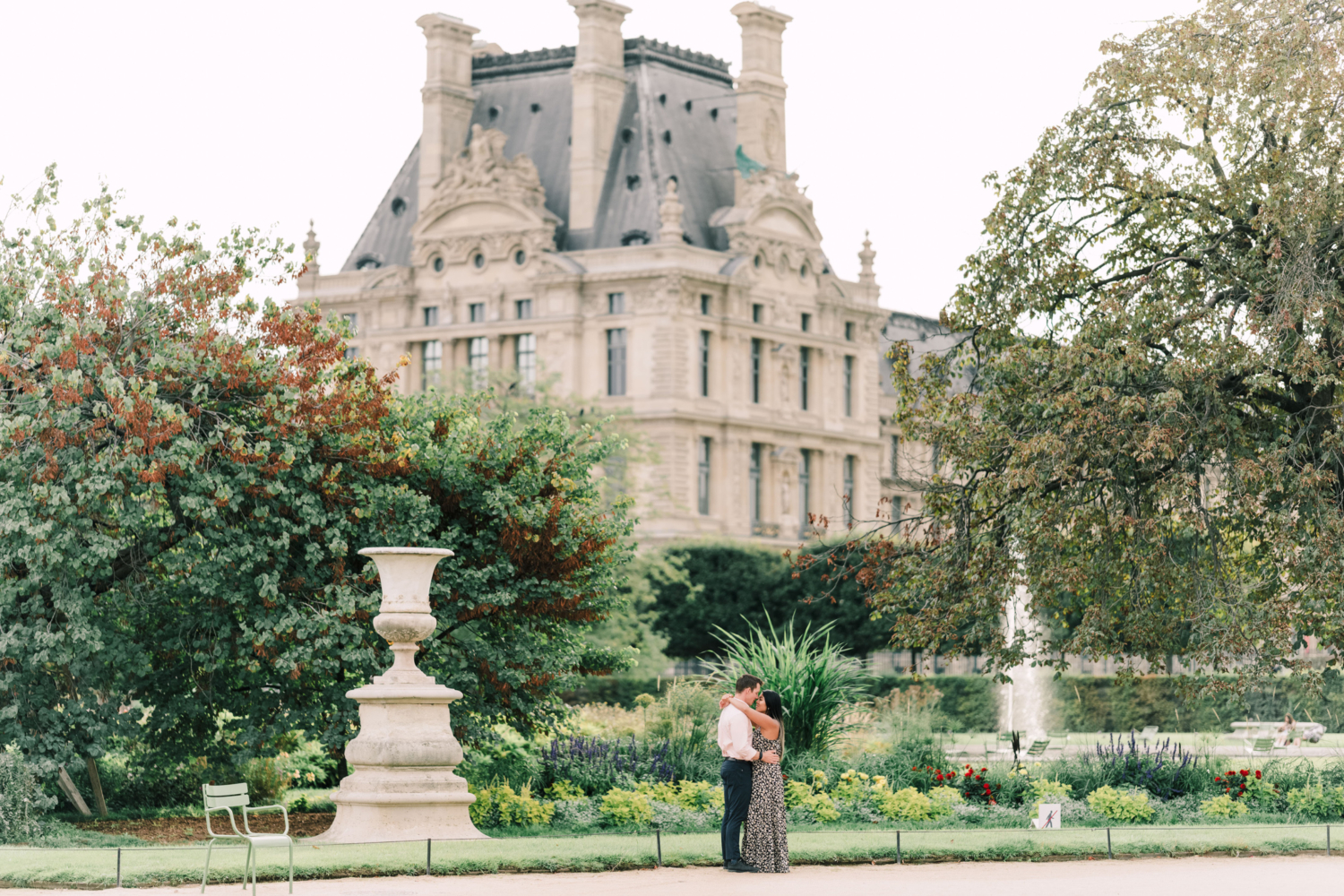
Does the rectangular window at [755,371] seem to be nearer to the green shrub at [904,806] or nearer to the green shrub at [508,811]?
the green shrub at [904,806]

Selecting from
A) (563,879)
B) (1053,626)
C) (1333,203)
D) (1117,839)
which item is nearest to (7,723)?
(563,879)

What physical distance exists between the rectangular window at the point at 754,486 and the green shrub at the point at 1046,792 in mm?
58056

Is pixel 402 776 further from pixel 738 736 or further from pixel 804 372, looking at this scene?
pixel 804 372

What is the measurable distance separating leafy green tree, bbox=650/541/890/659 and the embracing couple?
142ft

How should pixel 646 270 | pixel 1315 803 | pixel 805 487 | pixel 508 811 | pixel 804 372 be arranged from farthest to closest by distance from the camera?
pixel 804 372, pixel 805 487, pixel 646 270, pixel 1315 803, pixel 508 811

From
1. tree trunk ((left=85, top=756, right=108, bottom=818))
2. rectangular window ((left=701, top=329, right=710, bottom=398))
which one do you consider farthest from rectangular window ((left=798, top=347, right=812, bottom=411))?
tree trunk ((left=85, top=756, right=108, bottom=818))

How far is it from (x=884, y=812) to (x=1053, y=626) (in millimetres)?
38585

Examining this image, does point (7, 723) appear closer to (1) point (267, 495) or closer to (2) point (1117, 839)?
(1) point (267, 495)

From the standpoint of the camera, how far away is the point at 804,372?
8444cm

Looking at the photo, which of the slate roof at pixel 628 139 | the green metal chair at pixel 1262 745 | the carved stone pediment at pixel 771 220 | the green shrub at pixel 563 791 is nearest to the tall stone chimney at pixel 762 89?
the carved stone pediment at pixel 771 220

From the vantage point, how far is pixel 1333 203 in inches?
842

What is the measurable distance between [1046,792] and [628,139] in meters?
61.3

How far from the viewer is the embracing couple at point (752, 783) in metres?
17.0

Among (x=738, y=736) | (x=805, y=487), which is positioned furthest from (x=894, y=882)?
(x=805, y=487)
